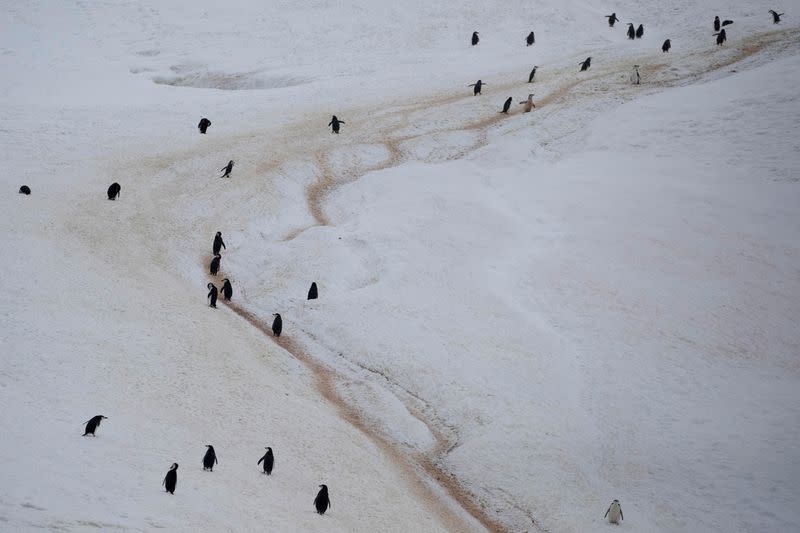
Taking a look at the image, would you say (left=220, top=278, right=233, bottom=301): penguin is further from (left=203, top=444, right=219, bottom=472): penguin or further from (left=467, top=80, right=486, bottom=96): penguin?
(left=467, top=80, right=486, bottom=96): penguin

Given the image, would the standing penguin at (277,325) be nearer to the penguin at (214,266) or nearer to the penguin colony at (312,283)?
the penguin colony at (312,283)

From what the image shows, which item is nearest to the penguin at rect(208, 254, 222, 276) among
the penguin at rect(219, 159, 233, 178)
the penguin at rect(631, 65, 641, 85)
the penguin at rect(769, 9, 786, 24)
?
the penguin at rect(219, 159, 233, 178)

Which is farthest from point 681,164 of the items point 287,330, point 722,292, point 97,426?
point 97,426

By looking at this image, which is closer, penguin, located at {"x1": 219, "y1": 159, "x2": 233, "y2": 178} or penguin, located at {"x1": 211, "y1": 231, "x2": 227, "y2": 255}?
penguin, located at {"x1": 211, "y1": 231, "x2": 227, "y2": 255}

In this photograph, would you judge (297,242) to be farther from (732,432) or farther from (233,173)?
(732,432)

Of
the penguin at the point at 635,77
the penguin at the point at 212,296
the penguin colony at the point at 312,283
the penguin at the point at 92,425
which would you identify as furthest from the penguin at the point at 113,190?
the penguin at the point at 635,77

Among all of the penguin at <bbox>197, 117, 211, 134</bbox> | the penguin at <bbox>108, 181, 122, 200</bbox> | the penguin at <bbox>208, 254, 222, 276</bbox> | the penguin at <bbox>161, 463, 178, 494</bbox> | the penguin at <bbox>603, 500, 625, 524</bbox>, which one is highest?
the penguin at <bbox>197, 117, 211, 134</bbox>

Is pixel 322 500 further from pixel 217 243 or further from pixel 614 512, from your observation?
pixel 217 243

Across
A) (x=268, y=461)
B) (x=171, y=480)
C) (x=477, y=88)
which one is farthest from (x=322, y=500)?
(x=477, y=88)
